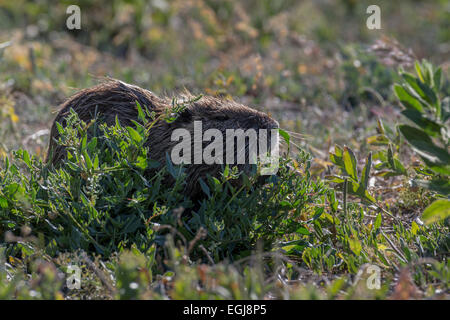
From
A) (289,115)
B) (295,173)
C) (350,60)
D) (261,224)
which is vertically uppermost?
(350,60)

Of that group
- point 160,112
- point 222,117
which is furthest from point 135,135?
point 222,117

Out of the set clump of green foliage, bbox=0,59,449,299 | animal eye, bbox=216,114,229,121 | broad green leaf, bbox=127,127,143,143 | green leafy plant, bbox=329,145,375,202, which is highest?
animal eye, bbox=216,114,229,121

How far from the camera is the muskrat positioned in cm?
317

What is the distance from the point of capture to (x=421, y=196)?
11.4ft

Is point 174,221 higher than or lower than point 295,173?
lower

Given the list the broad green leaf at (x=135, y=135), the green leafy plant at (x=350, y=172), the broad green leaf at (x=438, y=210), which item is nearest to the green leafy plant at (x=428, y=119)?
the broad green leaf at (x=438, y=210)

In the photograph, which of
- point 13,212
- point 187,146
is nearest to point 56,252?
point 13,212

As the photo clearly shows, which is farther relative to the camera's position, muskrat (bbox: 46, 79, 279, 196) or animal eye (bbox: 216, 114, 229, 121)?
animal eye (bbox: 216, 114, 229, 121)

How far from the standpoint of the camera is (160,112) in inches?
132

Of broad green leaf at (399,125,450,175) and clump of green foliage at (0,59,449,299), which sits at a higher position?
broad green leaf at (399,125,450,175)

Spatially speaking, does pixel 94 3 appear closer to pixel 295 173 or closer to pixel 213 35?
pixel 213 35

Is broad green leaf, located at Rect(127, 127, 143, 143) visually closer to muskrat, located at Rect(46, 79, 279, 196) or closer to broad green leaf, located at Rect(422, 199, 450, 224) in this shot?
muskrat, located at Rect(46, 79, 279, 196)

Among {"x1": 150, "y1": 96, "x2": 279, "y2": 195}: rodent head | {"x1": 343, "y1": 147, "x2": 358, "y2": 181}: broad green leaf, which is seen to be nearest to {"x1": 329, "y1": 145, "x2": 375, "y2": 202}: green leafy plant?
{"x1": 343, "y1": 147, "x2": 358, "y2": 181}: broad green leaf
